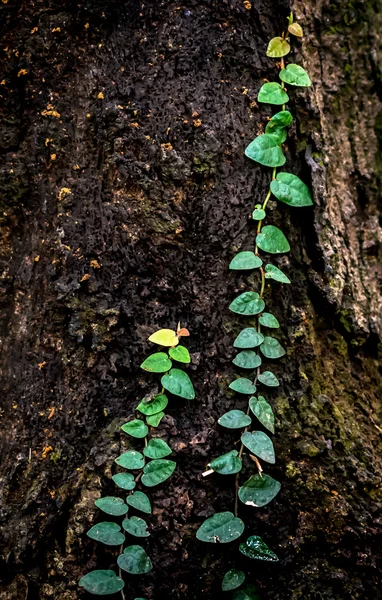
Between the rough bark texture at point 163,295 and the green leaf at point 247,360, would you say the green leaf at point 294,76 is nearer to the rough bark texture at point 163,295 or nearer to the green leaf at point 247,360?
the rough bark texture at point 163,295

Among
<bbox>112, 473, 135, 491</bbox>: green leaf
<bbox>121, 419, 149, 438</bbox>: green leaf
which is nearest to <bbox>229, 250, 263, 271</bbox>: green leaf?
<bbox>121, 419, 149, 438</bbox>: green leaf

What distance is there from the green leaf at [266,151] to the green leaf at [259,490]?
802 mm

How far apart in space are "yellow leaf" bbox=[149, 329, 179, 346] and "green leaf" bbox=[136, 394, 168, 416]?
5.2 inches

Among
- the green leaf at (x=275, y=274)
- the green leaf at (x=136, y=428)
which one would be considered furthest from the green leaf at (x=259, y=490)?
the green leaf at (x=275, y=274)

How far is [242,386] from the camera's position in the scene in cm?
132

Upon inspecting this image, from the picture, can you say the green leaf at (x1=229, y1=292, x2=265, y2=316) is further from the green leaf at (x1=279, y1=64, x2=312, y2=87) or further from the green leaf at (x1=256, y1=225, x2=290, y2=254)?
the green leaf at (x1=279, y1=64, x2=312, y2=87)

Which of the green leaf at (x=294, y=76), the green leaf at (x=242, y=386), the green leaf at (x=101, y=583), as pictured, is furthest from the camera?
the green leaf at (x=294, y=76)

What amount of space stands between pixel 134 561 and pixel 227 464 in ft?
1.01

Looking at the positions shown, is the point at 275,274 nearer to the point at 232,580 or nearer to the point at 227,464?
the point at 227,464

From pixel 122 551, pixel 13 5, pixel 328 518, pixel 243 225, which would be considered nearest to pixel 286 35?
pixel 243 225

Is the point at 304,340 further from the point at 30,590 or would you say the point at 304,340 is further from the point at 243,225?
the point at 30,590

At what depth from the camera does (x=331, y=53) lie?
5.38ft

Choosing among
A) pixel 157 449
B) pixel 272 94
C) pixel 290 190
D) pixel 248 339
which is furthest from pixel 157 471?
pixel 272 94

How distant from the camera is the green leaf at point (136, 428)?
1296 mm
